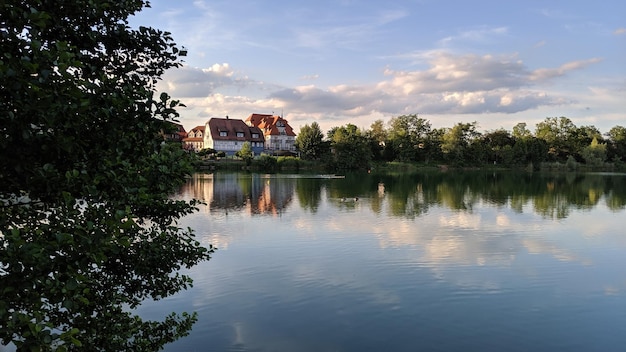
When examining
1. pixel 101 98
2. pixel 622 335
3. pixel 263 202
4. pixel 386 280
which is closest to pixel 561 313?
pixel 622 335

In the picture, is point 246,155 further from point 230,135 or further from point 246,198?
point 246,198

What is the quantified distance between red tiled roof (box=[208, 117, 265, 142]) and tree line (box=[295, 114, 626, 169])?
15.1 m

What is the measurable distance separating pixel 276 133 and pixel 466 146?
50475 millimetres

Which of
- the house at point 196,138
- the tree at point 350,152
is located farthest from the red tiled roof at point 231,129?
the tree at point 350,152

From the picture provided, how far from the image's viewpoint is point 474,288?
1540 centimetres

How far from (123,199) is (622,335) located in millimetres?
12993

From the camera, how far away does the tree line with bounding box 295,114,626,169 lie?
Result: 103825 mm

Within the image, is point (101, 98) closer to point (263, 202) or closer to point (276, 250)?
point (276, 250)

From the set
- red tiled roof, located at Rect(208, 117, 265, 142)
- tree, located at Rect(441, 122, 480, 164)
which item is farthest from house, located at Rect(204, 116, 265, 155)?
tree, located at Rect(441, 122, 480, 164)

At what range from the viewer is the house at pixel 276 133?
11512cm

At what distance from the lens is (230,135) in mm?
109188

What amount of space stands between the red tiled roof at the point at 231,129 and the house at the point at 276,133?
2358 mm

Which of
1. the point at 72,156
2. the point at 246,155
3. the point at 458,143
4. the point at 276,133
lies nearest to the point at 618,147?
the point at 458,143

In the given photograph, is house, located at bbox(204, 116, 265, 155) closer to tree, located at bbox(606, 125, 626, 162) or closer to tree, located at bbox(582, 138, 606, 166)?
tree, located at bbox(582, 138, 606, 166)
